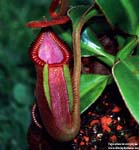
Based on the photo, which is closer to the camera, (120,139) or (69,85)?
(69,85)

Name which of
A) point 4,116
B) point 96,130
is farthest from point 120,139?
point 4,116

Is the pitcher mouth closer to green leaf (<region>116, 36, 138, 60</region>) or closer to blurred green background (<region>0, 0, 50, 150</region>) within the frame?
green leaf (<region>116, 36, 138, 60</region>)

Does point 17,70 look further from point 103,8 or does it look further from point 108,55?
point 103,8

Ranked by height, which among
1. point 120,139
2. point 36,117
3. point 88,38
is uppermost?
point 88,38

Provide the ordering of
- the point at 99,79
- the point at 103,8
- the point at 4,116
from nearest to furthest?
the point at 103,8
the point at 99,79
the point at 4,116

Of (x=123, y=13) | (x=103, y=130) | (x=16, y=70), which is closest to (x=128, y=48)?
(x=123, y=13)

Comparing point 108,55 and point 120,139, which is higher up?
point 108,55

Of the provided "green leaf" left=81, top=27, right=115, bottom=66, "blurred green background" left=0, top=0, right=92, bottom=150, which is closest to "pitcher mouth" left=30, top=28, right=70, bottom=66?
"green leaf" left=81, top=27, right=115, bottom=66

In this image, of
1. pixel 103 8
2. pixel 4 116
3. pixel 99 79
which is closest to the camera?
pixel 103 8
